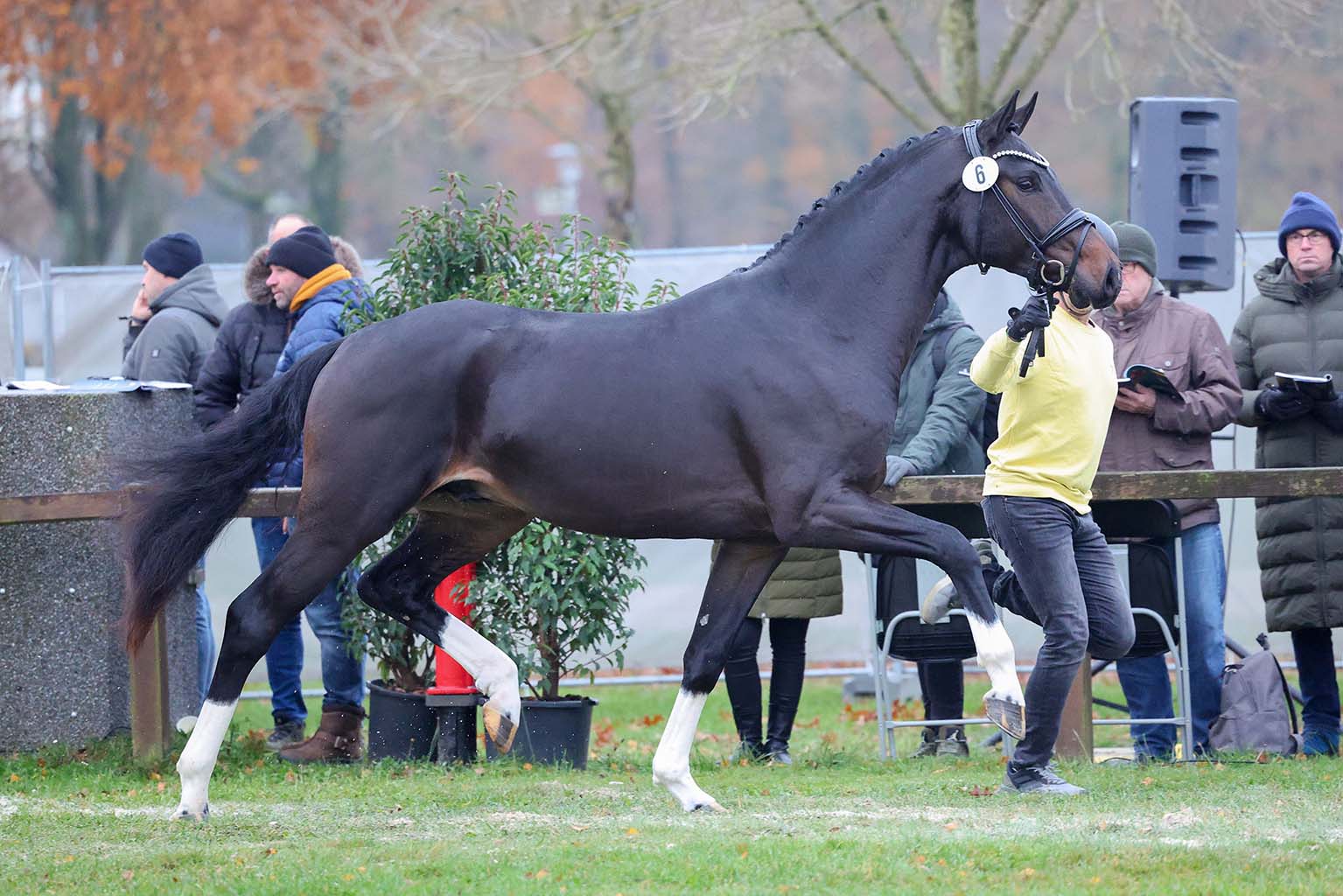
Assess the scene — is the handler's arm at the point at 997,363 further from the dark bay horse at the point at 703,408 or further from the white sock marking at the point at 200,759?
the white sock marking at the point at 200,759

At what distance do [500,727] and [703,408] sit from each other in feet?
4.67

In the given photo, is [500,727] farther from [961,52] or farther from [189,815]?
[961,52]

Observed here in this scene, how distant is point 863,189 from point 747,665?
2745 mm

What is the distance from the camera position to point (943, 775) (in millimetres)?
6789

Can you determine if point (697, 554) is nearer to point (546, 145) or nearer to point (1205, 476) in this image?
point (1205, 476)

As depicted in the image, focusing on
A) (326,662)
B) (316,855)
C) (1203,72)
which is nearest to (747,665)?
(326,662)

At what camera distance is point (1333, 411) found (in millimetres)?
7312

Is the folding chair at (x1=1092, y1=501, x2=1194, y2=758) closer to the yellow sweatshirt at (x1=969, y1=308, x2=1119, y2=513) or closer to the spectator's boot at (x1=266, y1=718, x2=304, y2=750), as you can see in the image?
the yellow sweatshirt at (x1=969, y1=308, x2=1119, y2=513)

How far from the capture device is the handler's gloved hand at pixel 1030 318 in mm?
5410

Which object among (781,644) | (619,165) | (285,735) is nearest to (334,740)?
(285,735)

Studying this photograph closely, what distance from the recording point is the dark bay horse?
5473 mm

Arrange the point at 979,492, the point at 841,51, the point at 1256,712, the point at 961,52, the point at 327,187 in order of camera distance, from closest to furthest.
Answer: the point at 979,492, the point at 1256,712, the point at 961,52, the point at 841,51, the point at 327,187

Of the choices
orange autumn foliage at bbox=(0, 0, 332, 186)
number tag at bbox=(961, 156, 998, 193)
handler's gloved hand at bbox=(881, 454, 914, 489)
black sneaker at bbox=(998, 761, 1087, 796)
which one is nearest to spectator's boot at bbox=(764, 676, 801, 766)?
handler's gloved hand at bbox=(881, 454, 914, 489)

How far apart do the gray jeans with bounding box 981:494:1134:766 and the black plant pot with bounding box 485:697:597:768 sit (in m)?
2.14
